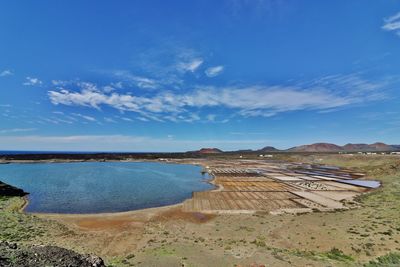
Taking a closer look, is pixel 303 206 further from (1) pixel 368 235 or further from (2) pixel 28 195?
(2) pixel 28 195

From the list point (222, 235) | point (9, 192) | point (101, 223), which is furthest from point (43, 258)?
point (9, 192)

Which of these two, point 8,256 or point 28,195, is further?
point 28,195

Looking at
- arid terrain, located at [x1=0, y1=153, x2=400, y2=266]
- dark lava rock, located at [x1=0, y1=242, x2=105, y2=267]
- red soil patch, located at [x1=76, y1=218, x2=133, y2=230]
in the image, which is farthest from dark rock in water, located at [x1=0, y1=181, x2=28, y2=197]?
dark lava rock, located at [x1=0, y1=242, x2=105, y2=267]

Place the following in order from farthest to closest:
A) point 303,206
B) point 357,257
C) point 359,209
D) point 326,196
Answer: point 326,196, point 303,206, point 359,209, point 357,257

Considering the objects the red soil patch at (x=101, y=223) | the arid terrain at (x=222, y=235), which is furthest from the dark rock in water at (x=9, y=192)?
the red soil patch at (x=101, y=223)

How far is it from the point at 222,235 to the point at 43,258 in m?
13.9

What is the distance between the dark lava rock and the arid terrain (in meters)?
2.26

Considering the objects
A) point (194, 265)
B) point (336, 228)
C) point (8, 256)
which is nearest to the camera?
point (8, 256)

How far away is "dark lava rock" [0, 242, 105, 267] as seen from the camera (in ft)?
42.3

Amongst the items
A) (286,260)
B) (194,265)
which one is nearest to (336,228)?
(286,260)

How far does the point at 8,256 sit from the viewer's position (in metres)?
13.4

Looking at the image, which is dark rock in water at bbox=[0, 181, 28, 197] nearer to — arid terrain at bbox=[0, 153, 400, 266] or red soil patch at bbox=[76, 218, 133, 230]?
arid terrain at bbox=[0, 153, 400, 266]

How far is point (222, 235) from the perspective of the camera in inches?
922

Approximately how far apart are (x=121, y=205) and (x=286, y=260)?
2541 centimetres
